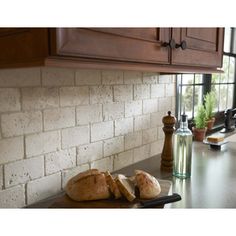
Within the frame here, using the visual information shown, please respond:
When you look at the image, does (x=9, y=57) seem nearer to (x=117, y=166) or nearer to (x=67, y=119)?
(x=67, y=119)

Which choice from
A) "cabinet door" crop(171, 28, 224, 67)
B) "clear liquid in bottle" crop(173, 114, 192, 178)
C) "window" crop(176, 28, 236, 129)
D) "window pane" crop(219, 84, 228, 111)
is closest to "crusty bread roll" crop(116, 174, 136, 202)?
"clear liquid in bottle" crop(173, 114, 192, 178)

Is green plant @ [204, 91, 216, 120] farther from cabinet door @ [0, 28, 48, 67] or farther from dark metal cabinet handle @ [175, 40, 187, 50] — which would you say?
cabinet door @ [0, 28, 48, 67]

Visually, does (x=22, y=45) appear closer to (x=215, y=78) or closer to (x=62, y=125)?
(x=62, y=125)

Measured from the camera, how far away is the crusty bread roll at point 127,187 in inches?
37.5

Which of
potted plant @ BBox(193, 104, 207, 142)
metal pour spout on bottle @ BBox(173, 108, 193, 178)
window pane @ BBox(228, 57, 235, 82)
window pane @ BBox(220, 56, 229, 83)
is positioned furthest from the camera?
window pane @ BBox(228, 57, 235, 82)

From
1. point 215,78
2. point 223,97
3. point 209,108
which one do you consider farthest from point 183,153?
point 223,97

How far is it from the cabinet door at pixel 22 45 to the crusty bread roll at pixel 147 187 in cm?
56

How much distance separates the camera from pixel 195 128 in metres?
2.15

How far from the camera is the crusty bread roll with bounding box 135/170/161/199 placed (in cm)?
98

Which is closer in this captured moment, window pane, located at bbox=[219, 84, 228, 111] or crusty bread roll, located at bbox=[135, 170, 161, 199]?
crusty bread roll, located at bbox=[135, 170, 161, 199]

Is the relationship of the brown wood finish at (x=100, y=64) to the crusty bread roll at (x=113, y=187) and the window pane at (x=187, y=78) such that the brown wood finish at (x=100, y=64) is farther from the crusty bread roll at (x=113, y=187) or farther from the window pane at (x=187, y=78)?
the window pane at (x=187, y=78)

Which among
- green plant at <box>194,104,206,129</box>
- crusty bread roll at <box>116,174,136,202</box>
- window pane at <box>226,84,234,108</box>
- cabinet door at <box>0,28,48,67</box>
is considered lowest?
crusty bread roll at <box>116,174,136,202</box>

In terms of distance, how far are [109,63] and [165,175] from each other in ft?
2.51
